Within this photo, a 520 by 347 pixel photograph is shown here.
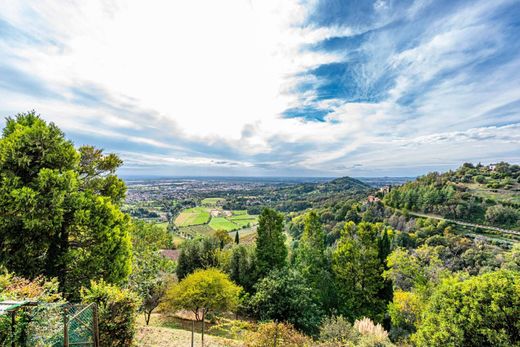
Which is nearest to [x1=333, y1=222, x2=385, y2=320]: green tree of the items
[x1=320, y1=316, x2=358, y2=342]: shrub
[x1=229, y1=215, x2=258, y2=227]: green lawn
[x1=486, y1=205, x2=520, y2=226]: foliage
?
[x1=320, y1=316, x2=358, y2=342]: shrub

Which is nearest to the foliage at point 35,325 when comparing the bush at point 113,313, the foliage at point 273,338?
the bush at point 113,313

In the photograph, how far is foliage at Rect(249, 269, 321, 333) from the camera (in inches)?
627

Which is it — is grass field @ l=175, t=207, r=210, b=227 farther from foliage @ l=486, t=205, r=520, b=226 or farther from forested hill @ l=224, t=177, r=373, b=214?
foliage @ l=486, t=205, r=520, b=226

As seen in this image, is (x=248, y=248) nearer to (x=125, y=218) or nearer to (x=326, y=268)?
(x=326, y=268)

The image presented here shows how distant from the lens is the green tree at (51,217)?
9029mm

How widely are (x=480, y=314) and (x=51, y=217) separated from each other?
16.2 meters

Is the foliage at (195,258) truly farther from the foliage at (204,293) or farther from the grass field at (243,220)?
the grass field at (243,220)

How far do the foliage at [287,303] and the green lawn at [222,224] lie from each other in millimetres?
48227

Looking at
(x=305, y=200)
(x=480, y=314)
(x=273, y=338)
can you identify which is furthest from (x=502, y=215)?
(x=305, y=200)

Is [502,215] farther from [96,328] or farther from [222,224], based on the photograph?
[222,224]

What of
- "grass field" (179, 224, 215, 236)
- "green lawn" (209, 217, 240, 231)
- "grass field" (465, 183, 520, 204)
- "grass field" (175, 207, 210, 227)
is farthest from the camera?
"grass field" (175, 207, 210, 227)

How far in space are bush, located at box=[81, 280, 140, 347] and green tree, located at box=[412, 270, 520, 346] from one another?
11144 mm

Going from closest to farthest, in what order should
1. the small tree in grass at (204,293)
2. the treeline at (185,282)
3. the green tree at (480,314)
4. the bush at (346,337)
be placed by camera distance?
the green tree at (480,314)
the treeline at (185,282)
the bush at (346,337)
the small tree in grass at (204,293)

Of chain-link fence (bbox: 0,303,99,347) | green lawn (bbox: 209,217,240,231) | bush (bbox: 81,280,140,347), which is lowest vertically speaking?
green lawn (bbox: 209,217,240,231)
